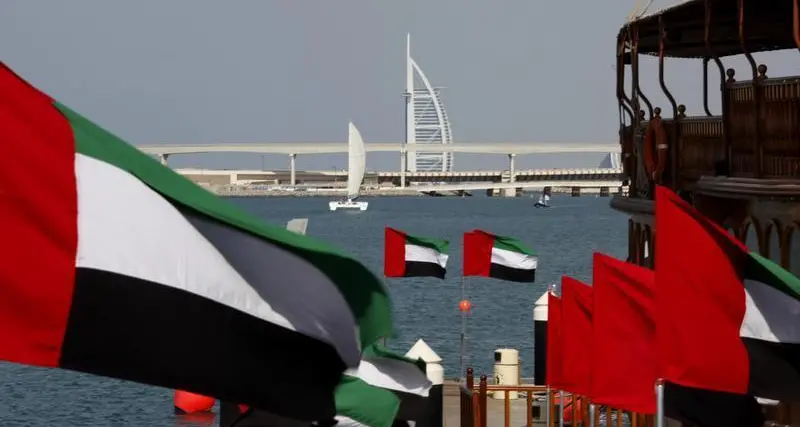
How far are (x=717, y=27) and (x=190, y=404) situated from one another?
16.0 meters

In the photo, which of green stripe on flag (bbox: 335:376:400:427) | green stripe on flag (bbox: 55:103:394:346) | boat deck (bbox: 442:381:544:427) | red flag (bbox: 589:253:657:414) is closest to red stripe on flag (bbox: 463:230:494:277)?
boat deck (bbox: 442:381:544:427)

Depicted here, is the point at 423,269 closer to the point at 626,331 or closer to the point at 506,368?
the point at 506,368

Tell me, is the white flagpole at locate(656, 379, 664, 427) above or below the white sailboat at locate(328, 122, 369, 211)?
below

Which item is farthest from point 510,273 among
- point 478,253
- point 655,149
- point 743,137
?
point 743,137

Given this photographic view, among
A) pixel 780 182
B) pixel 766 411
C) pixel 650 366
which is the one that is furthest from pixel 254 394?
pixel 766 411

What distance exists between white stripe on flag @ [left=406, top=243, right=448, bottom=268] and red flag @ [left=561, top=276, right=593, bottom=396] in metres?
13.4

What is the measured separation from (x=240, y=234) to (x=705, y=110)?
1498 centimetres

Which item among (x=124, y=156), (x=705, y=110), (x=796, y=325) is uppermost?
(x=705, y=110)

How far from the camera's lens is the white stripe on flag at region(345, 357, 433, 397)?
428 inches

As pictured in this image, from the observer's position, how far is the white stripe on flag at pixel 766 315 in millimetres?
9352

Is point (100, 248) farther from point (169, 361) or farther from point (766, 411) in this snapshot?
point (766, 411)

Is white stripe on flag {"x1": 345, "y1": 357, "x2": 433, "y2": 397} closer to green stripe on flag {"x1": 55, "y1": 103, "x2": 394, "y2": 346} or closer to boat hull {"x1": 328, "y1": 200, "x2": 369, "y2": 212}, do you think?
green stripe on flag {"x1": 55, "y1": 103, "x2": 394, "y2": 346}

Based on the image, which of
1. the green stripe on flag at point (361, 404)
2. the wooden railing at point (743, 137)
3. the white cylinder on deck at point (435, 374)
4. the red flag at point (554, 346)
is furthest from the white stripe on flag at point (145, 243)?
the white cylinder on deck at point (435, 374)

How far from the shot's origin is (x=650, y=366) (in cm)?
1135
